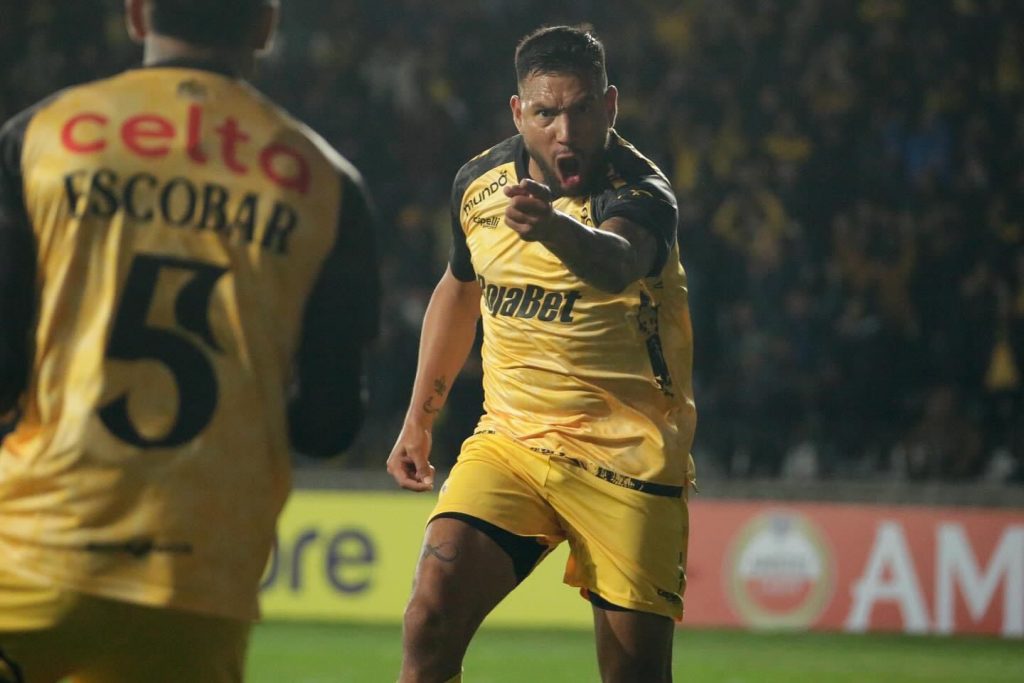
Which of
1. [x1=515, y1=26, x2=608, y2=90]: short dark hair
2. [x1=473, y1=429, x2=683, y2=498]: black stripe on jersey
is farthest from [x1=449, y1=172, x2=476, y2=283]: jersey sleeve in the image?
[x1=473, y1=429, x2=683, y2=498]: black stripe on jersey

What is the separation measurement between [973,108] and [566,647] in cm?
704

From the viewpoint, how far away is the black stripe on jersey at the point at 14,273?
113 inches

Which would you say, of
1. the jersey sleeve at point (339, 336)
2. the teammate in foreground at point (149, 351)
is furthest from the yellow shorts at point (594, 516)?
the teammate in foreground at point (149, 351)

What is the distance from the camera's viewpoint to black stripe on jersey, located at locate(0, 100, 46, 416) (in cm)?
286

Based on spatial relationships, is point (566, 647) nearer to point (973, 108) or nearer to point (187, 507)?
point (973, 108)

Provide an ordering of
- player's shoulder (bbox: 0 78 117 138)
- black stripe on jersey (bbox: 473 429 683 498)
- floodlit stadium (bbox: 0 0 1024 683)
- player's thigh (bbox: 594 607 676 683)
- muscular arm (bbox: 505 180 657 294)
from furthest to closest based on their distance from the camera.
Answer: floodlit stadium (bbox: 0 0 1024 683) → black stripe on jersey (bbox: 473 429 683 498) → player's thigh (bbox: 594 607 676 683) → muscular arm (bbox: 505 180 657 294) → player's shoulder (bbox: 0 78 117 138)

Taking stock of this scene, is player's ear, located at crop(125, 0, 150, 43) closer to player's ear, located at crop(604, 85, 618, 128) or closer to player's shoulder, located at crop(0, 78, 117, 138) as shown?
player's shoulder, located at crop(0, 78, 117, 138)

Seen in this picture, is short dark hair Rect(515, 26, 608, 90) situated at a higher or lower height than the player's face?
higher

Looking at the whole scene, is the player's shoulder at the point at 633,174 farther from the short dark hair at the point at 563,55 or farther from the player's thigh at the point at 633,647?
the player's thigh at the point at 633,647

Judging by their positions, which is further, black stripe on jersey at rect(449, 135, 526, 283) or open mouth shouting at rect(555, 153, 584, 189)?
black stripe on jersey at rect(449, 135, 526, 283)

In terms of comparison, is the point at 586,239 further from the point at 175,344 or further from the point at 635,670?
the point at 175,344

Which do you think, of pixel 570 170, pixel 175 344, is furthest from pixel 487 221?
pixel 175 344

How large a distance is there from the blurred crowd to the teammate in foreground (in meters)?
9.77

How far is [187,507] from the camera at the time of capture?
2.92m
